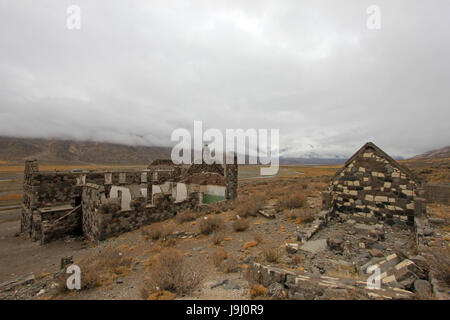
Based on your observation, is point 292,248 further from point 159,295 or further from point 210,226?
point 210,226

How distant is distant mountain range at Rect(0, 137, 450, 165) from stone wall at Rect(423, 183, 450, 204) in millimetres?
149537

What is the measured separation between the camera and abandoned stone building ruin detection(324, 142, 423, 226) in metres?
7.01

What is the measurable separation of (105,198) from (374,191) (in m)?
12.2

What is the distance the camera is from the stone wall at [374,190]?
7066 millimetres

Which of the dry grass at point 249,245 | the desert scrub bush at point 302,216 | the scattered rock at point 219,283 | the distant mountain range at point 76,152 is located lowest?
the dry grass at point 249,245

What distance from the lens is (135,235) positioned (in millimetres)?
9195

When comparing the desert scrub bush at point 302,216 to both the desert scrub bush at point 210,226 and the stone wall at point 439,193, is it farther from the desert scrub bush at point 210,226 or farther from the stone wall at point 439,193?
the stone wall at point 439,193

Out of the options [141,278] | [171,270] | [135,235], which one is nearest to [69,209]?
[135,235]

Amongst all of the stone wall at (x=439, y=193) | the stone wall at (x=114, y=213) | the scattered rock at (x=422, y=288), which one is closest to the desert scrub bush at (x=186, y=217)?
the stone wall at (x=114, y=213)

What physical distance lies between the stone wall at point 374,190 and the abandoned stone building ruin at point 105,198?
793cm

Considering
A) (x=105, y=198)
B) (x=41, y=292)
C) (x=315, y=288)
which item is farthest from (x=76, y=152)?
(x=315, y=288)

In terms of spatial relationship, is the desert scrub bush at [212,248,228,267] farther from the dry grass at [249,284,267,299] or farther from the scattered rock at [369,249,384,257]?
the scattered rock at [369,249,384,257]

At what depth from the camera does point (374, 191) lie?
299 inches
